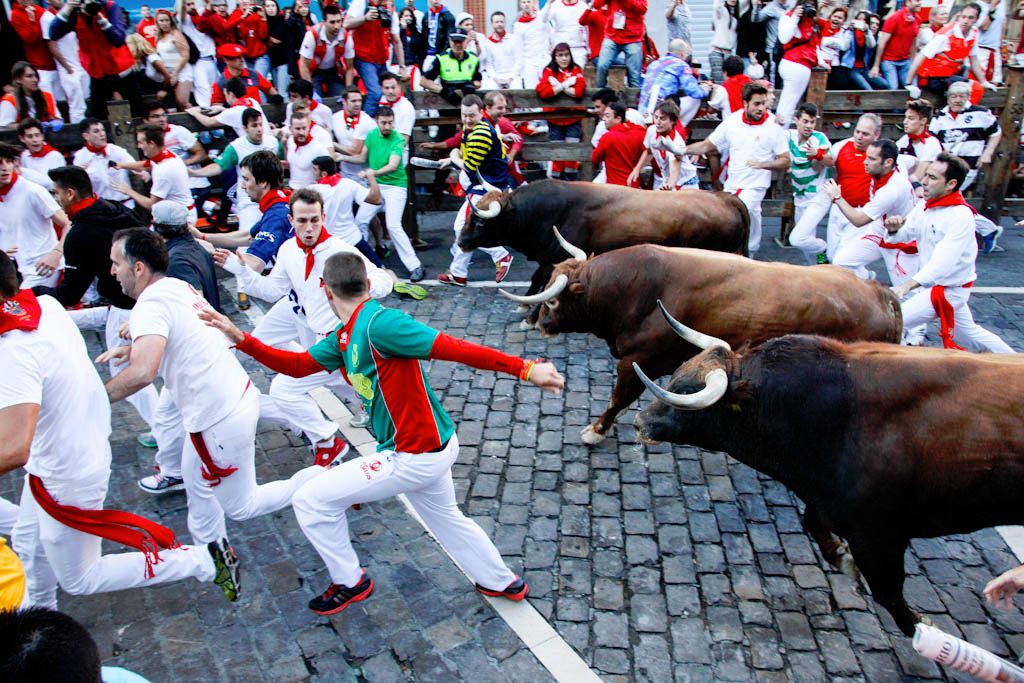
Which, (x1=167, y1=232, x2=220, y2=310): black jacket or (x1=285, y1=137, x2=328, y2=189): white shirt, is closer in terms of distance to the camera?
(x1=167, y1=232, x2=220, y2=310): black jacket

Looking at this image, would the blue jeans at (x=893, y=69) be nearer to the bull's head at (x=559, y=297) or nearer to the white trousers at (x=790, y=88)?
the white trousers at (x=790, y=88)

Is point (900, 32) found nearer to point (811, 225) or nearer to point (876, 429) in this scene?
point (811, 225)

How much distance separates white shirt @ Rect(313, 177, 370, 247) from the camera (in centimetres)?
862

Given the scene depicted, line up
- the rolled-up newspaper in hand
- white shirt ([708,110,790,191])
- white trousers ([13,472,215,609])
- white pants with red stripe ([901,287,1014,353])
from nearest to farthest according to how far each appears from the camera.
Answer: the rolled-up newspaper in hand
white trousers ([13,472,215,609])
white pants with red stripe ([901,287,1014,353])
white shirt ([708,110,790,191])

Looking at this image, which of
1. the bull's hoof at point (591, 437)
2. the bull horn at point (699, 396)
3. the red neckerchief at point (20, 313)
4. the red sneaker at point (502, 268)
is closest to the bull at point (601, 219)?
the red sneaker at point (502, 268)

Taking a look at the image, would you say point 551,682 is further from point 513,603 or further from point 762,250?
point 762,250

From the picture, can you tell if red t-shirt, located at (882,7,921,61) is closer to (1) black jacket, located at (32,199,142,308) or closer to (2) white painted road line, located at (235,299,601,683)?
(2) white painted road line, located at (235,299,601,683)

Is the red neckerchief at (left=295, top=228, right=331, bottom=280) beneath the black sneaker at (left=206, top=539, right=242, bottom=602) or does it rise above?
above

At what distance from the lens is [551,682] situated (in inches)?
156

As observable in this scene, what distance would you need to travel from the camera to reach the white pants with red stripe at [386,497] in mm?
4078

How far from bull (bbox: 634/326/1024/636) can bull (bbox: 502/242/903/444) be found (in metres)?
1.55

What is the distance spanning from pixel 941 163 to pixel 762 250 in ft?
15.1

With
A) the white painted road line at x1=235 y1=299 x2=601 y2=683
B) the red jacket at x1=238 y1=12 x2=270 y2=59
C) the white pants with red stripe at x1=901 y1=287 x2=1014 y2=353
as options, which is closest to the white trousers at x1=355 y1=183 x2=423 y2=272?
the red jacket at x1=238 y1=12 x2=270 y2=59

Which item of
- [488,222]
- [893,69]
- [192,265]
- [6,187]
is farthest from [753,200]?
[6,187]
